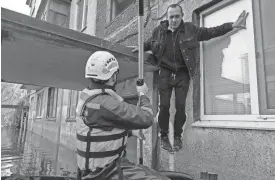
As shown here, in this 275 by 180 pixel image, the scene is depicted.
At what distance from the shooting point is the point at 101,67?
2.20 meters

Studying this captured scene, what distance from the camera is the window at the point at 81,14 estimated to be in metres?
9.37

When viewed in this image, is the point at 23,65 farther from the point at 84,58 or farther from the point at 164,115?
the point at 164,115

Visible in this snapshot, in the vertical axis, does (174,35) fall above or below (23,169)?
above

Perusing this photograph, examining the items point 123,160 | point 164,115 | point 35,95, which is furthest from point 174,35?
point 35,95

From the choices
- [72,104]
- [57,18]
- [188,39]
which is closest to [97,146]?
[188,39]

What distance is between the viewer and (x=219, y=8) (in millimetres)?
3344

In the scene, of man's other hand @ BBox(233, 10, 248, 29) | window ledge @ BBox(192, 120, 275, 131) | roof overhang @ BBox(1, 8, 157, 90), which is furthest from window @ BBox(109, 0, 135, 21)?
window ledge @ BBox(192, 120, 275, 131)

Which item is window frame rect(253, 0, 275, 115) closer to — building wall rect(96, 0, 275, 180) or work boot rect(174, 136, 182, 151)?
building wall rect(96, 0, 275, 180)

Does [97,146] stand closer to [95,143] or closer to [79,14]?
[95,143]

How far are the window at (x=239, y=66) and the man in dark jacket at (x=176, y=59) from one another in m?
0.35

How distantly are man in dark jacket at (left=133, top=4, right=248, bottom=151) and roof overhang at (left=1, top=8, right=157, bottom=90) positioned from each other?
1.31ft

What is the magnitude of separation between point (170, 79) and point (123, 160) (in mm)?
1578

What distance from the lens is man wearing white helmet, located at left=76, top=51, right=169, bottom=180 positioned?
6.42 ft

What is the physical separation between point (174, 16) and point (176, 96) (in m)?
1.24
